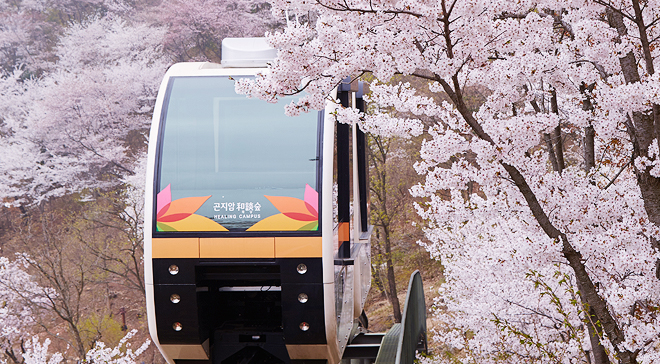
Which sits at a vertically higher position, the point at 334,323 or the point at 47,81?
the point at 47,81

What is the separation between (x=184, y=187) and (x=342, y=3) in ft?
7.69

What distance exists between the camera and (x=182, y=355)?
4.56 metres

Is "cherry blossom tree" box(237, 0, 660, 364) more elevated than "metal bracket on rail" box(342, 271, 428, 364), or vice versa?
"cherry blossom tree" box(237, 0, 660, 364)

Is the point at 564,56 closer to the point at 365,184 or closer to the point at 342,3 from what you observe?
the point at 342,3

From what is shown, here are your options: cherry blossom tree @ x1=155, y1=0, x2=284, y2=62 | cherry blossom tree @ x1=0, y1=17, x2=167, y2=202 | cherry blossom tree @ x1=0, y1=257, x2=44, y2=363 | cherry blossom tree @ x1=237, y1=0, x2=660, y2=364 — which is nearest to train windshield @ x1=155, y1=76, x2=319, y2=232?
cherry blossom tree @ x1=237, y1=0, x2=660, y2=364

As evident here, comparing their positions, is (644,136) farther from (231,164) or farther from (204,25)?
(204,25)

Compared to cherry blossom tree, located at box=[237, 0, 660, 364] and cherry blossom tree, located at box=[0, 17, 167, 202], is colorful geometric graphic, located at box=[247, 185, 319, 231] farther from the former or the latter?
cherry blossom tree, located at box=[0, 17, 167, 202]

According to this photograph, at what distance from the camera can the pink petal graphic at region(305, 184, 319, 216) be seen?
4.26 m

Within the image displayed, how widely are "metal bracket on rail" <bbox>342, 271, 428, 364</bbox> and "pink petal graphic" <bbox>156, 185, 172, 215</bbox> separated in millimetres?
1895

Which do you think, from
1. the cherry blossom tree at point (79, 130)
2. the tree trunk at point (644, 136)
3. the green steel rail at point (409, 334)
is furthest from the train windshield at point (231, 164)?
the cherry blossom tree at point (79, 130)

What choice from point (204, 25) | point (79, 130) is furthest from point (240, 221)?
point (204, 25)

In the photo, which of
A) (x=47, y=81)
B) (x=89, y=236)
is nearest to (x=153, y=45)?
(x=47, y=81)

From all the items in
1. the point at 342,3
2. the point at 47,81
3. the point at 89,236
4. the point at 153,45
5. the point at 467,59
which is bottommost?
the point at 89,236

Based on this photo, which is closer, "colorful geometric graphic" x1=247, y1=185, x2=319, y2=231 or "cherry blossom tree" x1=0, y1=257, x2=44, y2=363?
"colorful geometric graphic" x1=247, y1=185, x2=319, y2=231
